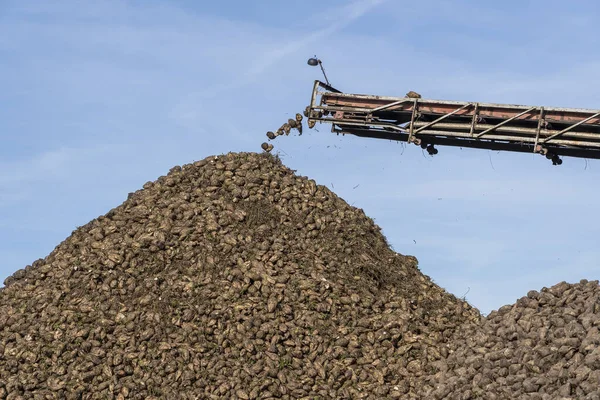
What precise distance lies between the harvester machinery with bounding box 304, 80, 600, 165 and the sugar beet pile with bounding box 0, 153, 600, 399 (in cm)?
245

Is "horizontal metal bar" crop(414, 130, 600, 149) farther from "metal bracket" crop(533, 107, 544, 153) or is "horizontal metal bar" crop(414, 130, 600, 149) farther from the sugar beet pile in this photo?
the sugar beet pile

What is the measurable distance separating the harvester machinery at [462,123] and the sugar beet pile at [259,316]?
96.5 inches

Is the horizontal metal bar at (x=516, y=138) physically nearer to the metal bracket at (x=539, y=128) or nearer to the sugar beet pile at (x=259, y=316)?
the metal bracket at (x=539, y=128)

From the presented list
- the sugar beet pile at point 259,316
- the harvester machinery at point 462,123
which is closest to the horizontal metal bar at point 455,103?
the harvester machinery at point 462,123

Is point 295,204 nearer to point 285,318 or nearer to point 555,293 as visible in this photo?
point 285,318

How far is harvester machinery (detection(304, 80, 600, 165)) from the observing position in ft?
78.0

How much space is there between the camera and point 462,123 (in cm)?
2491

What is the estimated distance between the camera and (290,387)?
823 inches

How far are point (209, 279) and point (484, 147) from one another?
7.88 meters

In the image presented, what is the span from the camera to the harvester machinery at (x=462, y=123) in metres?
23.8

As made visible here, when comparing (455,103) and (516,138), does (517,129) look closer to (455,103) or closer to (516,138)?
→ (516,138)

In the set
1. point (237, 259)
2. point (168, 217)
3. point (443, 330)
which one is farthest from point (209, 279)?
point (443, 330)

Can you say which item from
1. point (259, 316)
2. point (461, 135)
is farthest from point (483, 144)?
point (259, 316)

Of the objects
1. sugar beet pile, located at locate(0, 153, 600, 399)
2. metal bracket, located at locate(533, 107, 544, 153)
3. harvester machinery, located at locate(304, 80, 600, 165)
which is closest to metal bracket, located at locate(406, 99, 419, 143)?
harvester machinery, located at locate(304, 80, 600, 165)
